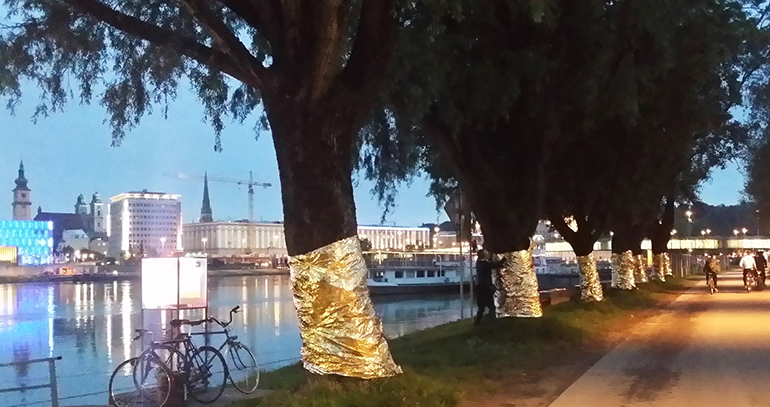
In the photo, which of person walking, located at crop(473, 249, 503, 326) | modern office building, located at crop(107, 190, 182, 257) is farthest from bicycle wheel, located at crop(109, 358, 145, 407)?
modern office building, located at crop(107, 190, 182, 257)

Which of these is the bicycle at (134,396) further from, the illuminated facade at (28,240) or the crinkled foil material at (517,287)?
the illuminated facade at (28,240)

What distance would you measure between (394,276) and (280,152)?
221 ft

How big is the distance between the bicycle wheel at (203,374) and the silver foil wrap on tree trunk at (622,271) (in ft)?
86.4

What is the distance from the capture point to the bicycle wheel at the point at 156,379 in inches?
441

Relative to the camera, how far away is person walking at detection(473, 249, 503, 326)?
1784 centimetres

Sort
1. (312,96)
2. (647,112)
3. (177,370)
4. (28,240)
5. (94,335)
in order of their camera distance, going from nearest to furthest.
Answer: (312,96), (177,370), (647,112), (94,335), (28,240)

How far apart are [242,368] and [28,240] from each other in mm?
118267

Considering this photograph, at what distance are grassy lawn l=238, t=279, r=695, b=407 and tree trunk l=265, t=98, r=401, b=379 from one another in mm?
297

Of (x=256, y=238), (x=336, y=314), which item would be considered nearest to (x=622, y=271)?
(x=336, y=314)

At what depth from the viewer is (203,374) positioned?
1213 cm

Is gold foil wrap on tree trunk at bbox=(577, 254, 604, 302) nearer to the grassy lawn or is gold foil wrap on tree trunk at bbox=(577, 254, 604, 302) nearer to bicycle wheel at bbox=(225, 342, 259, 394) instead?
the grassy lawn

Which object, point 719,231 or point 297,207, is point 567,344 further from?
point 719,231

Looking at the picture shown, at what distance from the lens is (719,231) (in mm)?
135625

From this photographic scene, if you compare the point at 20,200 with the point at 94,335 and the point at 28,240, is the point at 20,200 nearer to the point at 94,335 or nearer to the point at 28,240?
the point at 28,240
